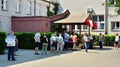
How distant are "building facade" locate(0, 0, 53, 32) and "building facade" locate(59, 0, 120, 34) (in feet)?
15.1

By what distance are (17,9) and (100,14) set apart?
12494mm

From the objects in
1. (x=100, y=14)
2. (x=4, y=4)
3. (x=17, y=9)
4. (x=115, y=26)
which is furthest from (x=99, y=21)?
(x=4, y=4)

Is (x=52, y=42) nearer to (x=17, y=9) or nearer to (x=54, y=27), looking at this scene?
(x=54, y=27)

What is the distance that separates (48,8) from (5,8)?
1339cm

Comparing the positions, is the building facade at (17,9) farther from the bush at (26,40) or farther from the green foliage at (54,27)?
the bush at (26,40)

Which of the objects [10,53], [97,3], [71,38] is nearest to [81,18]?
[71,38]

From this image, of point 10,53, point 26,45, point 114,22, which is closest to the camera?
point 10,53

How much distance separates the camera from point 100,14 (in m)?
45.5

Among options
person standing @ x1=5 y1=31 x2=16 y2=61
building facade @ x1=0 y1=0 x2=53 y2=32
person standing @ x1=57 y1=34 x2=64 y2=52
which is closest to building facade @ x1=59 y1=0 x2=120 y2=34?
building facade @ x1=0 y1=0 x2=53 y2=32

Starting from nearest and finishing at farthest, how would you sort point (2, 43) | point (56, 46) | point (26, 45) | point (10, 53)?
point (10, 53)
point (2, 43)
point (56, 46)
point (26, 45)

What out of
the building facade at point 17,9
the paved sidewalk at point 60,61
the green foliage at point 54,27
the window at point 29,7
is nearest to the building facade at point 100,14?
the building facade at point 17,9

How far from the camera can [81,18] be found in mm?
34531

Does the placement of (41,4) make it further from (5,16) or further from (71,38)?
(71,38)

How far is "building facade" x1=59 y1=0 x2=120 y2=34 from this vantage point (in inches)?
1766
